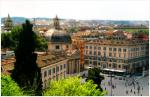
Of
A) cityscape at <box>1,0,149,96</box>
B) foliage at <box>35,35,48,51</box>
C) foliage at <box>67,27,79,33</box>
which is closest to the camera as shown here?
cityscape at <box>1,0,149,96</box>

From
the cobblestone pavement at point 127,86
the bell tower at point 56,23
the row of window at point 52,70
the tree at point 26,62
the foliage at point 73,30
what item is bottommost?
the cobblestone pavement at point 127,86

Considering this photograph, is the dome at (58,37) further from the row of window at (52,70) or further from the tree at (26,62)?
the tree at (26,62)

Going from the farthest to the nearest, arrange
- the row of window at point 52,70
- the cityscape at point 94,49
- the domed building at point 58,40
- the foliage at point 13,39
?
1. the domed building at point 58,40
2. the foliage at point 13,39
3. the cityscape at point 94,49
4. the row of window at point 52,70

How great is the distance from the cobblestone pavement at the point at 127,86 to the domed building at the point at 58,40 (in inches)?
87.6

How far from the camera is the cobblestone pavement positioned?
7.08 meters

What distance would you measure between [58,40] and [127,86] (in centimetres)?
326

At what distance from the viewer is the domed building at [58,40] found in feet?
34.2

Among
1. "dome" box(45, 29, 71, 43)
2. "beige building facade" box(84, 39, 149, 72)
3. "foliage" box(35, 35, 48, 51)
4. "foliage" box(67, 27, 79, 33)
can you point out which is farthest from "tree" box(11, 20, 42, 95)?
"foliage" box(67, 27, 79, 33)

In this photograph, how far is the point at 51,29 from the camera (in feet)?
36.2

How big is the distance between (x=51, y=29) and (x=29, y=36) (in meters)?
6.92

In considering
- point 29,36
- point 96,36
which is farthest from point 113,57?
point 29,36

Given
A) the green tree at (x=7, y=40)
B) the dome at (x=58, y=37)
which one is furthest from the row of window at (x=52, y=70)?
the dome at (x=58, y=37)

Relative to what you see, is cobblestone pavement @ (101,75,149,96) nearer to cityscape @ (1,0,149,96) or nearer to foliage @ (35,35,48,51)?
cityscape @ (1,0,149,96)

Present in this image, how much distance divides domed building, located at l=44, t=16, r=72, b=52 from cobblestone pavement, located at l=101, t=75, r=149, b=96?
7.30 ft
